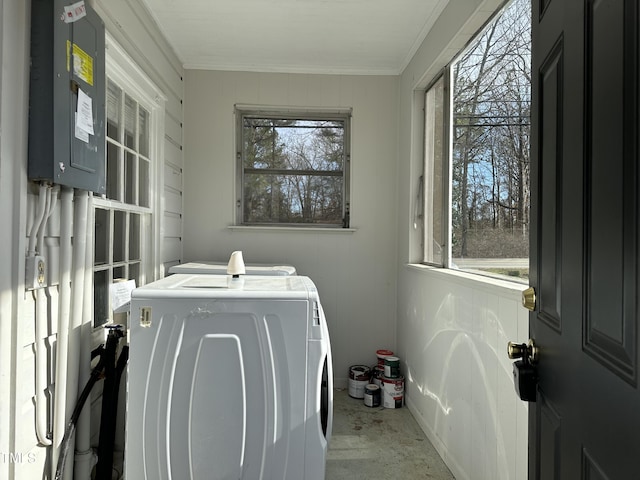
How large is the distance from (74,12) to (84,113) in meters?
0.35

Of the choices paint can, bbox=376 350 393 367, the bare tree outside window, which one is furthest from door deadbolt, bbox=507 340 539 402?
paint can, bbox=376 350 393 367

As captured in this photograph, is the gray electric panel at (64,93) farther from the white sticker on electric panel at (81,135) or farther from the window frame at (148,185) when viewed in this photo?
the window frame at (148,185)

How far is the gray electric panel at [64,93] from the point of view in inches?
55.1

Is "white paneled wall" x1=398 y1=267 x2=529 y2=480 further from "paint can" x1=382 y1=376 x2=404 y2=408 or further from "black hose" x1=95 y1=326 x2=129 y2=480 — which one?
"black hose" x1=95 y1=326 x2=129 y2=480

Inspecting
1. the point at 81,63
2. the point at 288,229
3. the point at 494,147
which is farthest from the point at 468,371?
the point at 81,63

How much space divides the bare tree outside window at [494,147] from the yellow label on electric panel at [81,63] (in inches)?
66.4

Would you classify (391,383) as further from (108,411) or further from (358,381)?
(108,411)

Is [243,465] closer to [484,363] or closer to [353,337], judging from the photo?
[484,363]

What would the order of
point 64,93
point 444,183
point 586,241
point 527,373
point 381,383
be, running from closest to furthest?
point 586,241
point 527,373
point 64,93
point 444,183
point 381,383

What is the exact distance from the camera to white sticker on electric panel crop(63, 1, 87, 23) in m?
1.46

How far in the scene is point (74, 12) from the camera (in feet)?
4.90

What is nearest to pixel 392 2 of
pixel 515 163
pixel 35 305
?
pixel 515 163

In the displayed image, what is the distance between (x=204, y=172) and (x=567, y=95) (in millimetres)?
2893

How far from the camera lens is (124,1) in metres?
2.13
